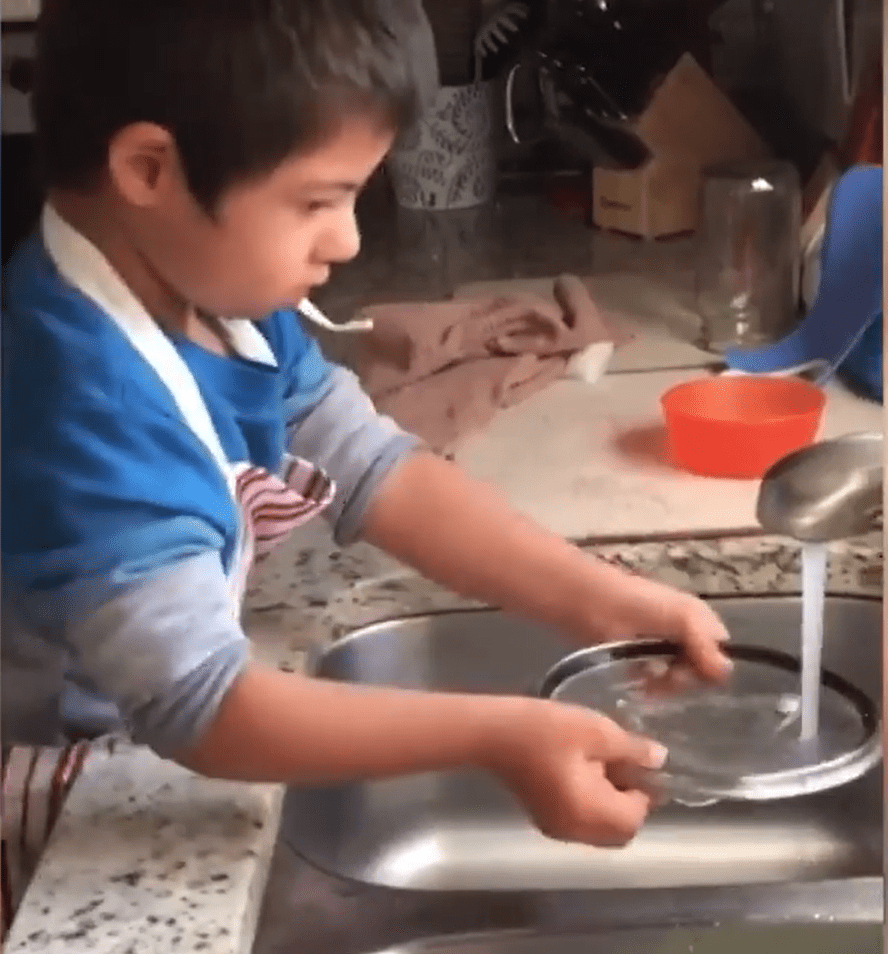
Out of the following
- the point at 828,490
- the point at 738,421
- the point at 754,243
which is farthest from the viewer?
the point at 754,243

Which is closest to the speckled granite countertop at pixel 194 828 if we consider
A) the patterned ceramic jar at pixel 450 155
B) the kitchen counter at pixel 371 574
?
the kitchen counter at pixel 371 574

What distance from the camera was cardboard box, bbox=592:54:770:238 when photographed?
2.78 ft

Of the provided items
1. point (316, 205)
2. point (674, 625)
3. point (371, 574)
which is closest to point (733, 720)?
point (674, 625)

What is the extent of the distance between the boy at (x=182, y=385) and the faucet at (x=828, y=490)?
0.40 ft

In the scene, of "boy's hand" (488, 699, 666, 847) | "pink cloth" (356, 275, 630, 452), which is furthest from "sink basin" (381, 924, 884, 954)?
"pink cloth" (356, 275, 630, 452)

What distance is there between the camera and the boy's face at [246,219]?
513mm

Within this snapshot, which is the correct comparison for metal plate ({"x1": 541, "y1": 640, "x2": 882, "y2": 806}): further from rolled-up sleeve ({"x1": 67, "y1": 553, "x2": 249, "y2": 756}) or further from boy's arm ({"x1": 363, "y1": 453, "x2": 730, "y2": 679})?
rolled-up sleeve ({"x1": 67, "y1": 553, "x2": 249, "y2": 756})

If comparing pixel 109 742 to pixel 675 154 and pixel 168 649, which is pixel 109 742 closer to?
pixel 168 649

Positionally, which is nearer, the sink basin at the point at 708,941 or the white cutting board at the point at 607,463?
the sink basin at the point at 708,941

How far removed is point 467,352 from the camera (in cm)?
83

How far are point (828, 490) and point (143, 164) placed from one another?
0.28 m

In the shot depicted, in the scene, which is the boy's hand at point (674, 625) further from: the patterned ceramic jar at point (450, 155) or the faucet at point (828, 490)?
the patterned ceramic jar at point (450, 155)

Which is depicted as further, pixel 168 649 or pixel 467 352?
pixel 467 352

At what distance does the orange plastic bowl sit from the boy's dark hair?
0.98ft
